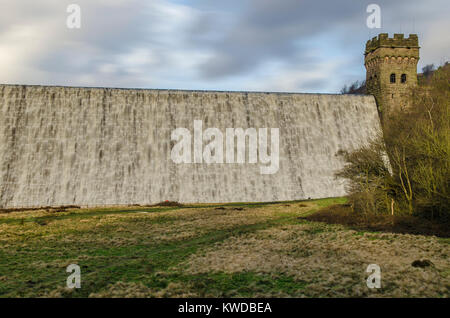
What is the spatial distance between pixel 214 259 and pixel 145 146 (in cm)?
2560

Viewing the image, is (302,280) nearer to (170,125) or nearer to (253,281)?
(253,281)

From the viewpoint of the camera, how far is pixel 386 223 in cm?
1894

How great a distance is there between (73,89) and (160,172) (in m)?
13.0

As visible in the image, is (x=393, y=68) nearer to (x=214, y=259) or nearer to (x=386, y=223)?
(x=386, y=223)

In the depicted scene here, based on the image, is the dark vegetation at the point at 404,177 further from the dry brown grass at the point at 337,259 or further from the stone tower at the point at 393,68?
the stone tower at the point at 393,68

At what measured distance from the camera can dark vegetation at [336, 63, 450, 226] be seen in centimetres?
1792

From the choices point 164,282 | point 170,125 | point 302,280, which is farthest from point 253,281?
point 170,125

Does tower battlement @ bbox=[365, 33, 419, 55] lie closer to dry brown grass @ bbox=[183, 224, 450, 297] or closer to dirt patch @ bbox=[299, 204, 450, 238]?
dirt patch @ bbox=[299, 204, 450, 238]

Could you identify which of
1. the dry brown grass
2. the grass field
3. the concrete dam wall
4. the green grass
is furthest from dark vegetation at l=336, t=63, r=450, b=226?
the concrete dam wall

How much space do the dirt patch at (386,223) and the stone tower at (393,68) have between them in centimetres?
2594

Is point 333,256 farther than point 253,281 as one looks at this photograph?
Yes

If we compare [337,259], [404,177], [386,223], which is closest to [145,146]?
[404,177]
